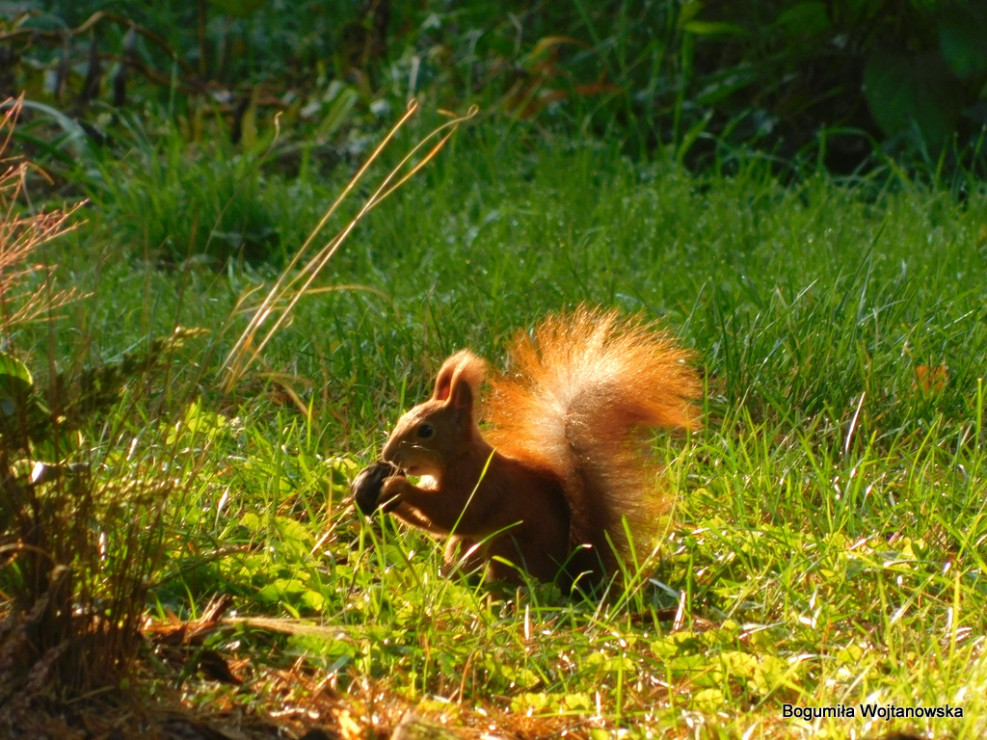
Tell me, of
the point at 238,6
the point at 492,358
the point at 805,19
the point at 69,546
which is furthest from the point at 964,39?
the point at 69,546

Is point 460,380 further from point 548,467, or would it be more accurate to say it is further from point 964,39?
point 964,39

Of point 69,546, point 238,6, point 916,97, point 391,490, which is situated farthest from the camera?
point 238,6

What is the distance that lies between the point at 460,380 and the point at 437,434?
0.38 feet

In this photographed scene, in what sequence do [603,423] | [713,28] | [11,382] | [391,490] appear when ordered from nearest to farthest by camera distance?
[11,382]
[391,490]
[603,423]
[713,28]

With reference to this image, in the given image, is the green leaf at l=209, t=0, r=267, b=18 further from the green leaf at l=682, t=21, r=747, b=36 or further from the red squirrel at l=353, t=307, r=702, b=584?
the red squirrel at l=353, t=307, r=702, b=584

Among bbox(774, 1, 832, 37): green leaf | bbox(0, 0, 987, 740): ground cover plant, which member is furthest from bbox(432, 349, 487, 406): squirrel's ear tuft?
bbox(774, 1, 832, 37): green leaf

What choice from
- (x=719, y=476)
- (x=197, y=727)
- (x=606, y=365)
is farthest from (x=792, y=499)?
(x=197, y=727)

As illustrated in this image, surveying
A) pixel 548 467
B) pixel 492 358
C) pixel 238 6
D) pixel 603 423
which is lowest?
pixel 492 358

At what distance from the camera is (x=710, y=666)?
220 centimetres

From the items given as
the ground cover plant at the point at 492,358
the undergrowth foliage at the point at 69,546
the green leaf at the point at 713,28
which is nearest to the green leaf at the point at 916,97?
the ground cover plant at the point at 492,358

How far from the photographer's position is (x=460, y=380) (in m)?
2.52

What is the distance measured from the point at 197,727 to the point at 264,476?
1.01 meters

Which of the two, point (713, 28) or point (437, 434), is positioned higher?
point (713, 28)

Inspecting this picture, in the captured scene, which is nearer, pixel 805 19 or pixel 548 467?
pixel 548 467
